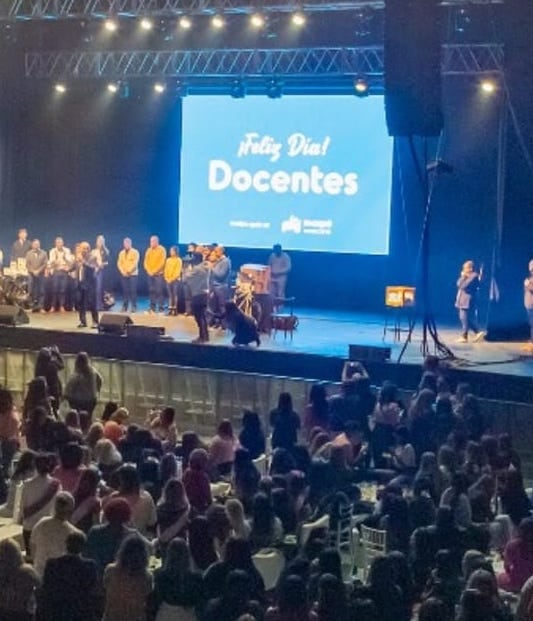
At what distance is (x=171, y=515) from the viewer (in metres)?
7.93

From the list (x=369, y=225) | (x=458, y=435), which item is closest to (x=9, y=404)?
(x=458, y=435)

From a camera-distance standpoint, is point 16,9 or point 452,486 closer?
point 452,486

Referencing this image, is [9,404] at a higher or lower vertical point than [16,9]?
lower

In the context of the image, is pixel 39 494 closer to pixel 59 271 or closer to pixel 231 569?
pixel 231 569

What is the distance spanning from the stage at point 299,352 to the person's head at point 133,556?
326 inches

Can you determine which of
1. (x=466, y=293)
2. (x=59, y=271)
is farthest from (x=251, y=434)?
(x=59, y=271)

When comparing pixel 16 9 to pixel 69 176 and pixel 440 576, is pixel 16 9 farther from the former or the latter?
pixel 440 576

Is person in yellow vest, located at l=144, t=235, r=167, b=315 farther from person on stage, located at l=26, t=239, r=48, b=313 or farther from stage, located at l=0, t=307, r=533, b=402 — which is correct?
person on stage, located at l=26, t=239, r=48, b=313

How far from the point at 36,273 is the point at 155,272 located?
1.94 m

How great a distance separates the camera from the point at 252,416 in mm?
10789

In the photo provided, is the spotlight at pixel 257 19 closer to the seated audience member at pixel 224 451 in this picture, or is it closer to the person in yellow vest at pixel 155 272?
the person in yellow vest at pixel 155 272

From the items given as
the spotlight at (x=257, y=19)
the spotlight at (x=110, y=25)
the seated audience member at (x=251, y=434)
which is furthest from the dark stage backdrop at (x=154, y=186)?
the seated audience member at (x=251, y=434)

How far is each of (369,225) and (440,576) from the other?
1383 cm

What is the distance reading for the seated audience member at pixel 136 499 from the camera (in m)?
8.05
